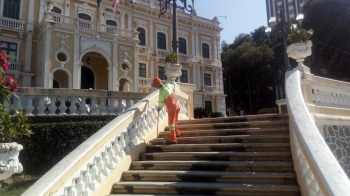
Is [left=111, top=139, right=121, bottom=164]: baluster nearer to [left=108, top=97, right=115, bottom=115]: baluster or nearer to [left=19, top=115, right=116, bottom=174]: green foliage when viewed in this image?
[left=19, top=115, right=116, bottom=174]: green foliage

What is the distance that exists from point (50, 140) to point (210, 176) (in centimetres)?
491

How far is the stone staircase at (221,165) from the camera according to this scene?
4.69m

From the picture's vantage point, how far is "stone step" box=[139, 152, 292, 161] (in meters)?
5.35

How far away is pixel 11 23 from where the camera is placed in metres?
21.2

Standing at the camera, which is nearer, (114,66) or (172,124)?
(172,124)

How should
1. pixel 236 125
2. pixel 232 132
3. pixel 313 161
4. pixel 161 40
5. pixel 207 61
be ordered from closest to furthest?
pixel 313 161
pixel 232 132
pixel 236 125
pixel 161 40
pixel 207 61

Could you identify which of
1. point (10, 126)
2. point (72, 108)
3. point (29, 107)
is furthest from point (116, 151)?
point (29, 107)

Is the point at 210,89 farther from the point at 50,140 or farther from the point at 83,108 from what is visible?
the point at 50,140

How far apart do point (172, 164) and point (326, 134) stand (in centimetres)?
352

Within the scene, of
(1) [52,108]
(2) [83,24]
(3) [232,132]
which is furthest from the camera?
(2) [83,24]

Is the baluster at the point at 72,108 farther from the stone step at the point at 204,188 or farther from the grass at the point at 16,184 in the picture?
the stone step at the point at 204,188

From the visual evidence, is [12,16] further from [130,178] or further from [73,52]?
[130,178]

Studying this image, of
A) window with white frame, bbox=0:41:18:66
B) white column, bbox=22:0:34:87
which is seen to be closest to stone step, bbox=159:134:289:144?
white column, bbox=22:0:34:87

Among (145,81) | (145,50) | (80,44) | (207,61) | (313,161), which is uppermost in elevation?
(145,50)
